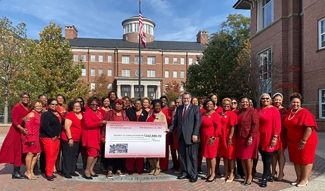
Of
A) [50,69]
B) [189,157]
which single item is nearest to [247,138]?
[189,157]

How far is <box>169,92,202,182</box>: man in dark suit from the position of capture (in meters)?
6.73

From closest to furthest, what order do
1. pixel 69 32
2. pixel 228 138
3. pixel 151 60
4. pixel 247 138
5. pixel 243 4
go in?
1. pixel 247 138
2. pixel 228 138
3. pixel 243 4
4. pixel 151 60
5. pixel 69 32

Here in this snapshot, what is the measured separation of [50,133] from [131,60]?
63309 mm

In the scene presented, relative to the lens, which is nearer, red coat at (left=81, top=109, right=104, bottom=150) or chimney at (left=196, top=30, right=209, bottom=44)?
red coat at (left=81, top=109, right=104, bottom=150)

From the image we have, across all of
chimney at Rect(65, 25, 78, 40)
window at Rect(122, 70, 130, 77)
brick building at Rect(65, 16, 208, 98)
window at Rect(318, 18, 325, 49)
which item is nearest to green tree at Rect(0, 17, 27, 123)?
window at Rect(318, 18, 325, 49)

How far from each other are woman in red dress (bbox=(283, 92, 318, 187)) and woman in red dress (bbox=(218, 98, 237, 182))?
1191 mm

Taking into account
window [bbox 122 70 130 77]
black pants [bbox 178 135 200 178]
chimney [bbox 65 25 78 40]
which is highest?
chimney [bbox 65 25 78 40]

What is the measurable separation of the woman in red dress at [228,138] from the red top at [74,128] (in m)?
3.49

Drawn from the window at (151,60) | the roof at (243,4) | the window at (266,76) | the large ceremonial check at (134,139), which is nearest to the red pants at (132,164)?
the large ceremonial check at (134,139)

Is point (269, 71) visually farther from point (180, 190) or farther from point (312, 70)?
point (180, 190)

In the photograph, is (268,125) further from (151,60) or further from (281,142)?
(151,60)

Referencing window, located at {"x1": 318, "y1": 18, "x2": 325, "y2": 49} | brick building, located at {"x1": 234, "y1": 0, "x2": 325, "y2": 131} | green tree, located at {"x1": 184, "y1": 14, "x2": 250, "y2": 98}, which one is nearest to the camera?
window, located at {"x1": 318, "y1": 18, "x2": 325, "y2": 49}

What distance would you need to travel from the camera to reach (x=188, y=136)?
6.77 meters

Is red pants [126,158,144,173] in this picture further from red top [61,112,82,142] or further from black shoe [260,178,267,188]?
black shoe [260,178,267,188]
